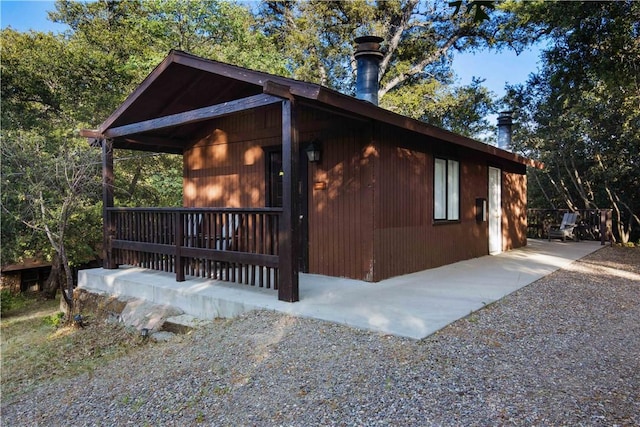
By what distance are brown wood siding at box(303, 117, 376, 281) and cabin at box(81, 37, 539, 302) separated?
15 mm

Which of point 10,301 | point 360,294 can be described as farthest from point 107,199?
point 10,301

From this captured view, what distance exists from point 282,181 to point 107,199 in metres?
3.39

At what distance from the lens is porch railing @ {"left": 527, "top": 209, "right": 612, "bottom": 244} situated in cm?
1231

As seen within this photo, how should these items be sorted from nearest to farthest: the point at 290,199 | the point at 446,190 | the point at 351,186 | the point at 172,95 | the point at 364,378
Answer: the point at 364,378 → the point at 290,199 → the point at 351,186 → the point at 172,95 → the point at 446,190

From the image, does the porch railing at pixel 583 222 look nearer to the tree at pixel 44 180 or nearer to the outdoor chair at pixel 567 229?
the outdoor chair at pixel 567 229

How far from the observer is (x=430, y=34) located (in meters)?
16.8

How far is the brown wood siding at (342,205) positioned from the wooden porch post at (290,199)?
158 cm

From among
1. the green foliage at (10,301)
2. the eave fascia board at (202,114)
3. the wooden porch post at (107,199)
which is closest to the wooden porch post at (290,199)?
the eave fascia board at (202,114)

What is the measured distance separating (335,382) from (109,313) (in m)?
4.53

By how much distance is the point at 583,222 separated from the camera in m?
14.0

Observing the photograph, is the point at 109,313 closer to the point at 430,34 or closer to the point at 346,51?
the point at 346,51

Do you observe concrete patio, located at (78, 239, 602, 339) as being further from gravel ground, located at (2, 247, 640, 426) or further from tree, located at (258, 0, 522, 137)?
tree, located at (258, 0, 522, 137)

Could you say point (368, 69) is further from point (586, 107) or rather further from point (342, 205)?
point (586, 107)

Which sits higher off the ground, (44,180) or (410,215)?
(44,180)
